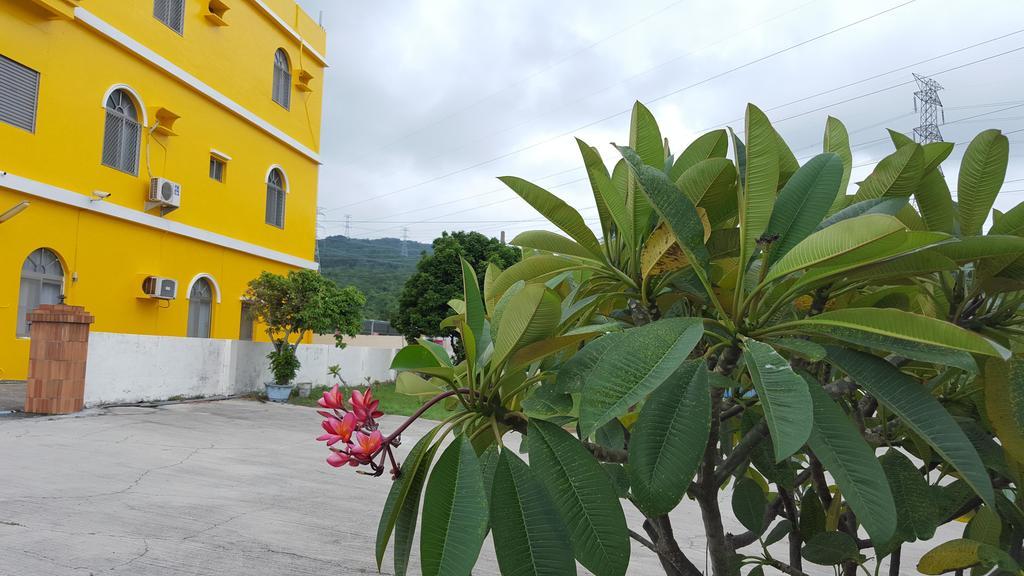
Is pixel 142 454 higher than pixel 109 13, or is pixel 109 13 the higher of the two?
pixel 109 13

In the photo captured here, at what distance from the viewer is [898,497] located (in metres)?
0.73

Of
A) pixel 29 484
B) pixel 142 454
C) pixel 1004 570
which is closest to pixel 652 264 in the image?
pixel 1004 570

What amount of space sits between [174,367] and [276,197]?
4576mm

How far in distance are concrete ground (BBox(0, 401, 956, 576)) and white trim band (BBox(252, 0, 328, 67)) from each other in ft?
26.1

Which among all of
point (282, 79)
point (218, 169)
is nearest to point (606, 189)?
point (218, 169)

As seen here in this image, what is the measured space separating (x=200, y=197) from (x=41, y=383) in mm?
4381

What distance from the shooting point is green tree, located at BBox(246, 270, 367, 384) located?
929cm

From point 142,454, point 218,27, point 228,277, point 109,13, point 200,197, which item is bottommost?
point 142,454

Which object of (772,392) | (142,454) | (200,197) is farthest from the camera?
(200,197)

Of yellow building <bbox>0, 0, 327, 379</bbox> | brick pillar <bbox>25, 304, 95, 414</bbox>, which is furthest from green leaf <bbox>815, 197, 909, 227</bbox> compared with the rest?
yellow building <bbox>0, 0, 327, 379</bbox>

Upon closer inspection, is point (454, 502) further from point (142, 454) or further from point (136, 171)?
point (136, 171)

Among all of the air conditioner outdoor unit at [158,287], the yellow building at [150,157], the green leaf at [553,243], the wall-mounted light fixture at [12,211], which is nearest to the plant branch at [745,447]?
the green leaf at [553,243]

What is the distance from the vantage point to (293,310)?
30.7 ft

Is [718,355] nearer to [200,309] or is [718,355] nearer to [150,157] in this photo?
[150,157]
